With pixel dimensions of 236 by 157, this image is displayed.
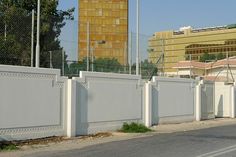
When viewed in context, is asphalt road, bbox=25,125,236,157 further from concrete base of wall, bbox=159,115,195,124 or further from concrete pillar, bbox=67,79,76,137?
concrete base of wall, bbox=159,115,195,124

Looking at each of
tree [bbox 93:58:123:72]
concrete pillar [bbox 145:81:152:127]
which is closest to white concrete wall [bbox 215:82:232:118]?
tree [bbox 93:58:123:72]

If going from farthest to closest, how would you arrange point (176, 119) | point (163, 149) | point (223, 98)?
point (223, 98) < point (176, 119) < point (163, 149)

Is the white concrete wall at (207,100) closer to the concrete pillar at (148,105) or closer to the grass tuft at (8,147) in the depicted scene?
the concrete pillar at (148,105)

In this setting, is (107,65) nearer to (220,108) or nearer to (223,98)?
(220,108)

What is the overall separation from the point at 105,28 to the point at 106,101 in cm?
1056

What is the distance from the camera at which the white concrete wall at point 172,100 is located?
28094 mm

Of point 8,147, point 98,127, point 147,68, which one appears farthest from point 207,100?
point 8,147

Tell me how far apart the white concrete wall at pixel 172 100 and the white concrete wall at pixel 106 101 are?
187cm

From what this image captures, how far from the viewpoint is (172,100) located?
29.7m

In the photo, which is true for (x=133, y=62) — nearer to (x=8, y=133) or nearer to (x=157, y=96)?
(x=157, y=96)

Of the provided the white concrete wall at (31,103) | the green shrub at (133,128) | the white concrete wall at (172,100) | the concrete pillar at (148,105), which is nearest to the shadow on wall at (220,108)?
the white concrete wall at (172,100)

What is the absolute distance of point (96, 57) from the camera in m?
29.6

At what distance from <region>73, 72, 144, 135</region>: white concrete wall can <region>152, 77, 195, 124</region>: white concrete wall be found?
187 cm

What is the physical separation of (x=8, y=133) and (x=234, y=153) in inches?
Answer: 298
